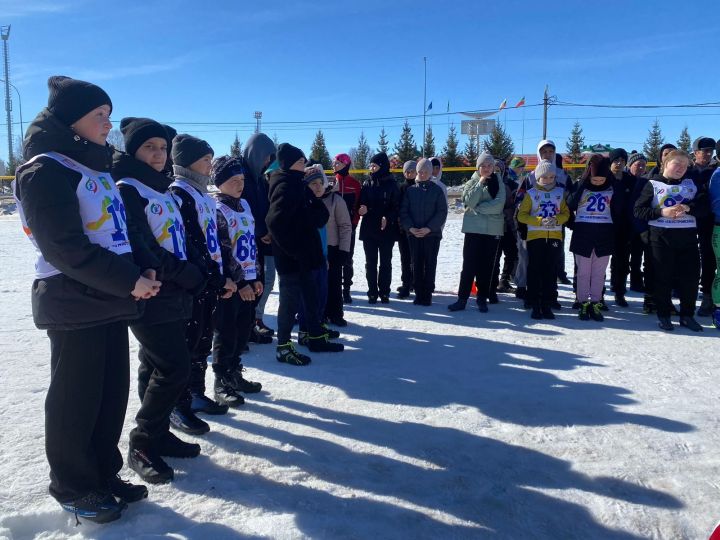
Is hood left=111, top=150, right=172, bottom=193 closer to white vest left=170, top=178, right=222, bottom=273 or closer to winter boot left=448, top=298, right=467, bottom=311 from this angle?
white vest left=170, top=178, right=222, bottom=273

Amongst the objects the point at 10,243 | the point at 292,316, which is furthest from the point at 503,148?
the point at 292,316

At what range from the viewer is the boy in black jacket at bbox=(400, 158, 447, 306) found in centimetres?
738

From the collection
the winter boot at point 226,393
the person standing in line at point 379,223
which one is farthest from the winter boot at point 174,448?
the person standing in line at point 379,223

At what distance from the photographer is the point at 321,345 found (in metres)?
5.28

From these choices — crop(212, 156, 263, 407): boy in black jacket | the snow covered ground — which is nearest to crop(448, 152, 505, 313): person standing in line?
the snow covered ground

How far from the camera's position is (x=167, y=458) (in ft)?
10.3

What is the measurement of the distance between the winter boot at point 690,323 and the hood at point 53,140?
6.31 meters

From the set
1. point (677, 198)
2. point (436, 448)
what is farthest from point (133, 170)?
point (677, 198)

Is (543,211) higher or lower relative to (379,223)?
higher

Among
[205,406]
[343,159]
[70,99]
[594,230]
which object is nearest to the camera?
[70,99]

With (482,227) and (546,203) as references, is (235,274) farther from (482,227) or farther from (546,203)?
(546,203)

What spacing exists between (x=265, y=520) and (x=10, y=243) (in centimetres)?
1521

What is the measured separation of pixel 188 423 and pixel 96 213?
1690 millimetres

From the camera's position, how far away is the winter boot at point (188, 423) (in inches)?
136
